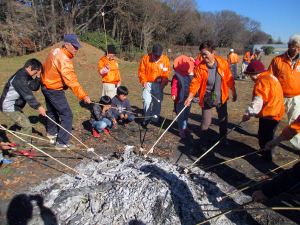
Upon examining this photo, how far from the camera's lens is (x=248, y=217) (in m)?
2.84

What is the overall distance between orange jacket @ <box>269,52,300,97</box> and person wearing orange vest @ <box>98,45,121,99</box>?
4.13 m

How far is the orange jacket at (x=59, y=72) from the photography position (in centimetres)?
391

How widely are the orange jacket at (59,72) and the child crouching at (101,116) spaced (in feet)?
3.96

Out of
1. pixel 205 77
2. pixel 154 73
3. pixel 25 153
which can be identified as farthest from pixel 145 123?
pixel 25 153

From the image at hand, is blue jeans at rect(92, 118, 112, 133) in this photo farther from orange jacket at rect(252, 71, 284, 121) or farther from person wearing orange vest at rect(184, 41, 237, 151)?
orange jacket at rect(252, 71, 284, 121)

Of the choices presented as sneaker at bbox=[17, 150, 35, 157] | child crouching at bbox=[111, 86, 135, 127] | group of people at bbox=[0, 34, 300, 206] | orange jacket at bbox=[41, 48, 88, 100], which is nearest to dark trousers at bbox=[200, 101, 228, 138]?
group of people at bbox=[0, 34, 300, 206]

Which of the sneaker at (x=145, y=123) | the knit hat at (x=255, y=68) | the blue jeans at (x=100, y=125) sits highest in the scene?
the knit hat at (x=255, y=68)

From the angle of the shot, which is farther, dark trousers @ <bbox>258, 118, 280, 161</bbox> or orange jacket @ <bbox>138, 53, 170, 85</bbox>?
orange jacket @ <bbox>138, 53, 170, 85</bbox>

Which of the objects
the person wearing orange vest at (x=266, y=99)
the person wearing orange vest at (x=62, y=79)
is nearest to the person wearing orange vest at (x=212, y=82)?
the person wearing orange vest at (x=266, y=99)

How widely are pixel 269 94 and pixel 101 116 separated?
3.77 meters

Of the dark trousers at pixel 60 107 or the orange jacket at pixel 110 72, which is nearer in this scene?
the dark trousers at pixel 60 107

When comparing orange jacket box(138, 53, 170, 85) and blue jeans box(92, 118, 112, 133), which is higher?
orange jacket box(138, 53, 170, 85)

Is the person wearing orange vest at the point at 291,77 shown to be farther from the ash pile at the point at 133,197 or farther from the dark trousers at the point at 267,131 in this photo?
the ash pile at the point at 133,197

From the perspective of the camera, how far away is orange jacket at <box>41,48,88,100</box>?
391 centimetres
